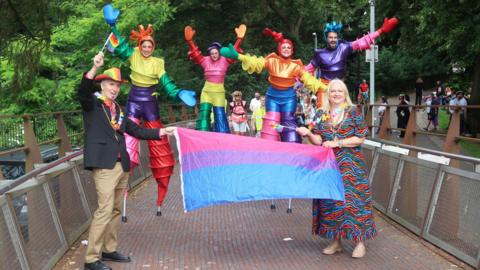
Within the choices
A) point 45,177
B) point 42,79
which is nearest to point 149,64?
point 45,177

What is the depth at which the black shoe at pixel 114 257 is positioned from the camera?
612cm

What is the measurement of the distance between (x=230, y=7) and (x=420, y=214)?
77.7 feet

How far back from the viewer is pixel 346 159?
20.3 ft

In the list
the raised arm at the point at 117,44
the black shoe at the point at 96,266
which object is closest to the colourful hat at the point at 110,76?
the black shoe at the point at 96,266

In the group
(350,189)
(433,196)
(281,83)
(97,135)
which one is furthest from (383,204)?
(97,135)

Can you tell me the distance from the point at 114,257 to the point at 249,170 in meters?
1.66

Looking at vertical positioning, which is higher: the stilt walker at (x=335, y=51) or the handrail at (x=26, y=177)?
the stilt walker at (x=335, y=51)

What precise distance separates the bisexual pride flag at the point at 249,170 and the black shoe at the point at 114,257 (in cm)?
90

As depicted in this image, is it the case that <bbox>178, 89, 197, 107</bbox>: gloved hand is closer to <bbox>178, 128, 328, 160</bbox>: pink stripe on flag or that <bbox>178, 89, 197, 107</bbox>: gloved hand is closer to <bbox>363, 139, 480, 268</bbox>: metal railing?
<bbox>178, 128, 328, 160</bbox>: pink stripe on flag

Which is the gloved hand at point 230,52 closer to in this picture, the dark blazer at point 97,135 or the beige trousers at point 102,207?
the dark blazer at point 97,135

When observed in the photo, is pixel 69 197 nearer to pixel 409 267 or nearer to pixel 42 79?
pixel 409 267

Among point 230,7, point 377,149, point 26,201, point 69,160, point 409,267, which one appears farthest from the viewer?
point 230,7

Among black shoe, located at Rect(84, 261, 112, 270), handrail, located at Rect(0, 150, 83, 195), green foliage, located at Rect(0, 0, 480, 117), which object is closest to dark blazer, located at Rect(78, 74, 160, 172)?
handrail, located at Rect(0, 150, 83, 195)

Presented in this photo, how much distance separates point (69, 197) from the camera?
23.1ft
